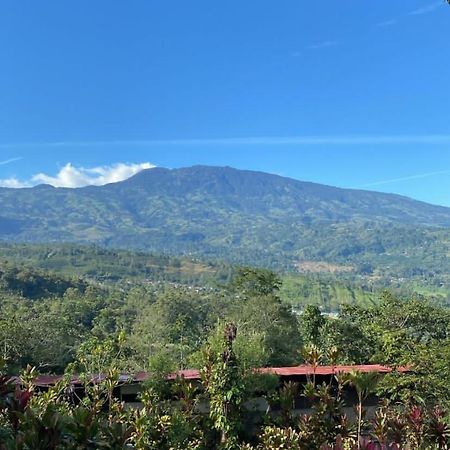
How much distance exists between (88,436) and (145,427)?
776 centimetres

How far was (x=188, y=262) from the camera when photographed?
6727 inches

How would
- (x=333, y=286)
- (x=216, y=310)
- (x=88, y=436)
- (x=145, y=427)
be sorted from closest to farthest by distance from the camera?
(x=88, y=436) → (x=145, y=427) → (x=216, y=310) → (x=333, y=286)

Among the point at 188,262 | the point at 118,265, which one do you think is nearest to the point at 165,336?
the point at 118,265

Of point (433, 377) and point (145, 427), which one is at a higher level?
point (433, 377)

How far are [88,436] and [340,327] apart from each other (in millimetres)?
20369

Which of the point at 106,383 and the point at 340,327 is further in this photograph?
the point at 340,327

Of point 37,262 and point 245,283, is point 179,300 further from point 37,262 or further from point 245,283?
point 37,262

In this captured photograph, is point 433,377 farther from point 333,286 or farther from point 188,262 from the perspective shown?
point 188,262

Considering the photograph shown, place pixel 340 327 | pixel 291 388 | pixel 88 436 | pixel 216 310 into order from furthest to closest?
pixel 216 310, pixel 340 327, pixel 291 388, pixel 88 436

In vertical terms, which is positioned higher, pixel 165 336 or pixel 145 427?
pixel 145 427

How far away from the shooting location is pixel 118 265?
146m

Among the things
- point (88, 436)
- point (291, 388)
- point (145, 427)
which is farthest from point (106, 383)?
point (88, 436)

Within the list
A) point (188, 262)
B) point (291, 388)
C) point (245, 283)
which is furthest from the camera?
point (188, 262)

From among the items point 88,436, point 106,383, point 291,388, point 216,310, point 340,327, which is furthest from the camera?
point 216,310
